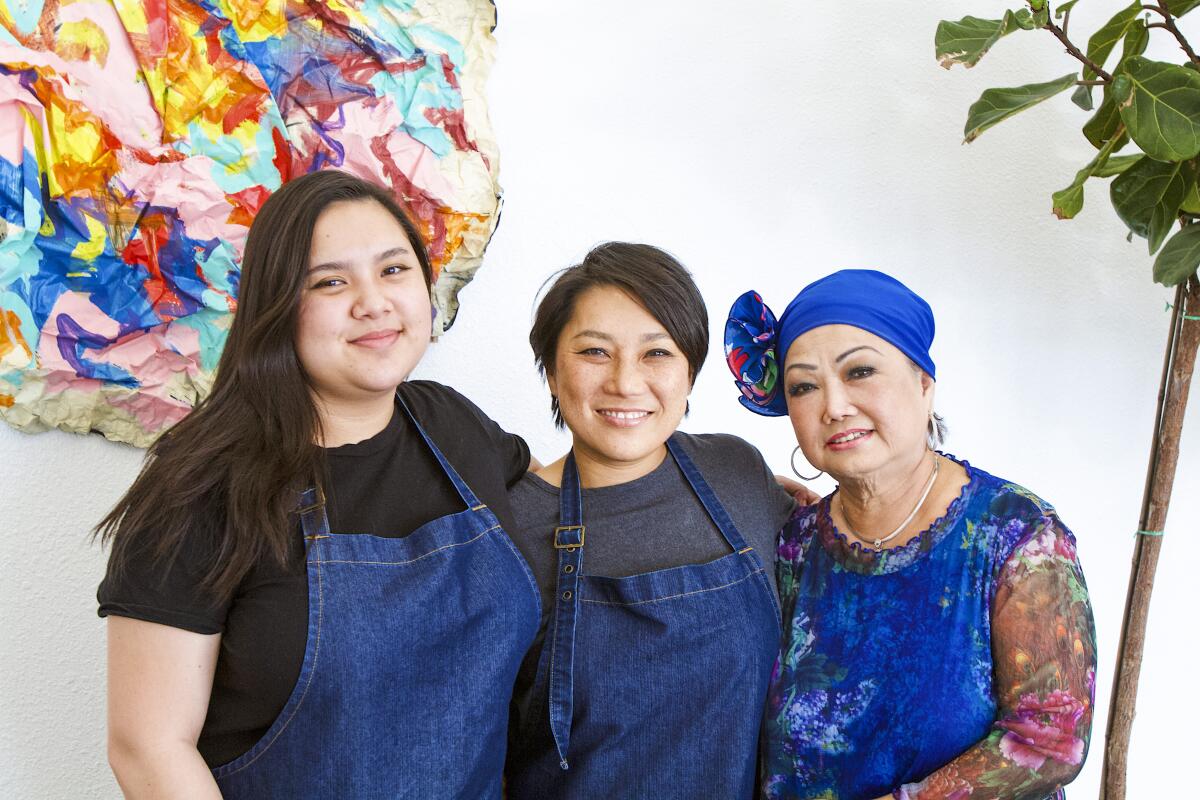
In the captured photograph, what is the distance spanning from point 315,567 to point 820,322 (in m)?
0.89

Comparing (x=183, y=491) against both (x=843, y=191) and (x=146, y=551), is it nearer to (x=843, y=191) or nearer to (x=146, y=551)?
(x=146, y=551)

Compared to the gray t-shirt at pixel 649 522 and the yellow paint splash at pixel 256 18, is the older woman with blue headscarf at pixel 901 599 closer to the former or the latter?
the gray t-shirt at pixel 649 522

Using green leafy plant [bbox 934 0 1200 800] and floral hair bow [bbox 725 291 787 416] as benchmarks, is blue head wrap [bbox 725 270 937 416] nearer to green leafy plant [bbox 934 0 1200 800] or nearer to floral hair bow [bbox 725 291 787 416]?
floral hair bow [bbox 725 291 787 416]

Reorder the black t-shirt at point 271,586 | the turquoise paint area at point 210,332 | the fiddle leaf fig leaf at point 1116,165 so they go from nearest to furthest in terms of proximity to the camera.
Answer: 1. the black t-shirt at point 271,586
2. the fiddle leaf fig leaf at point 1116,165
3. the turquoise paint area at point 210,332

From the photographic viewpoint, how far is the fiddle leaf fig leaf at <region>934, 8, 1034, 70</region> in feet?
5.65

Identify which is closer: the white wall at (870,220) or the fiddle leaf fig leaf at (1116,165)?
the fiddle leaf fig leaf at (1116,165)

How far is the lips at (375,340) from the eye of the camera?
1.51 meters

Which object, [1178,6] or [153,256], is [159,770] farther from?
[1178,6]

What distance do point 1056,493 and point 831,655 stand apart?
4.34ft

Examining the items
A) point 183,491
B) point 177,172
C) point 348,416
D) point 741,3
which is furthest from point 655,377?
point 741,3

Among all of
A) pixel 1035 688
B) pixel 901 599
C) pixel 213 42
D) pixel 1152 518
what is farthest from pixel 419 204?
pixel 1152 518

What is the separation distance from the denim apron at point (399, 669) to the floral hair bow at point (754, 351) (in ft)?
1.75

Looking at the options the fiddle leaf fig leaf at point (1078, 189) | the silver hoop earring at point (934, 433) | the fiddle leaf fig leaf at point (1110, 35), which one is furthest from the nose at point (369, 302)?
the fiddle leaf fig leaf at point (1110, 35)

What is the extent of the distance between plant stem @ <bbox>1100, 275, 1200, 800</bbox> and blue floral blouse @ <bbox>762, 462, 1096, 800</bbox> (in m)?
0.52
